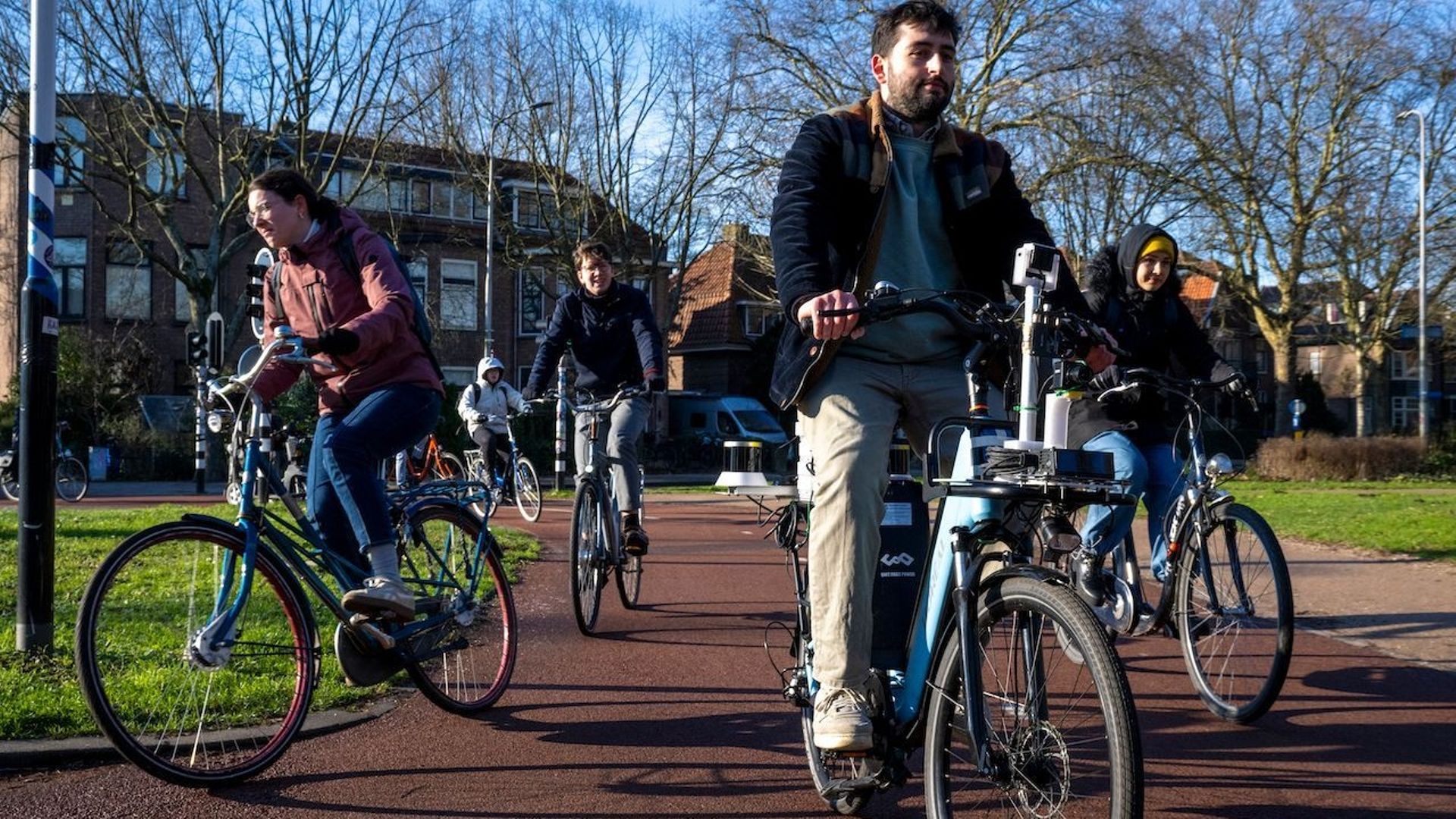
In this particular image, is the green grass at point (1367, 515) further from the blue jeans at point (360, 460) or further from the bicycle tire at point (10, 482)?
the bicycle tire at point (10, 482)

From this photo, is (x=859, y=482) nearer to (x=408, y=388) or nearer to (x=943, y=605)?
(x=943, y=605)

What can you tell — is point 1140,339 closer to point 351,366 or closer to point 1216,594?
point 1216,594

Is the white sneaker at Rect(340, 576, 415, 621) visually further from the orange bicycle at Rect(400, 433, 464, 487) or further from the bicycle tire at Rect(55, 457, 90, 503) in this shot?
the bicycle tire at Rect(55, 457, 90, 503)

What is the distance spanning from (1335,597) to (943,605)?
226 inches

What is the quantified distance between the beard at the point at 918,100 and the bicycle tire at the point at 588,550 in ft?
11.4

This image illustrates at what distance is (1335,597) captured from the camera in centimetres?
765

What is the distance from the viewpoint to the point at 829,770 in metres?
3.63

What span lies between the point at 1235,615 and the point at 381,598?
3133mm

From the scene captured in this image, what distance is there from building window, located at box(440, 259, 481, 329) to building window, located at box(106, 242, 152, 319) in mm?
8393

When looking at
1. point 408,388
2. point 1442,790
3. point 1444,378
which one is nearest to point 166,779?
point 408,388

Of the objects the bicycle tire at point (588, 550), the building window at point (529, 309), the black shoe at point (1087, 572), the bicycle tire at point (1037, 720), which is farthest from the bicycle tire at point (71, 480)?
the bicycle tire at point (1037, 720)

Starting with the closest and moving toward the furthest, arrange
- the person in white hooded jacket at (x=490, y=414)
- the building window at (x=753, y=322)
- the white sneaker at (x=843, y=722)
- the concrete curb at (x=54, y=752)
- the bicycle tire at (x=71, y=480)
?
the white sneaker at (x=843, y=722) → the concrete curb at (x=54, y=752) → the person in white hooded jacket at (x=490, y=414) → the bicycle tire at (x=71, y=480) → the building window at (x=753, y=322)

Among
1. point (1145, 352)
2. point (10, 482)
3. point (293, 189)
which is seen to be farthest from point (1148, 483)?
point (10, 482)

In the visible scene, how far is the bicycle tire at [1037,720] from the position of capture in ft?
7.73
